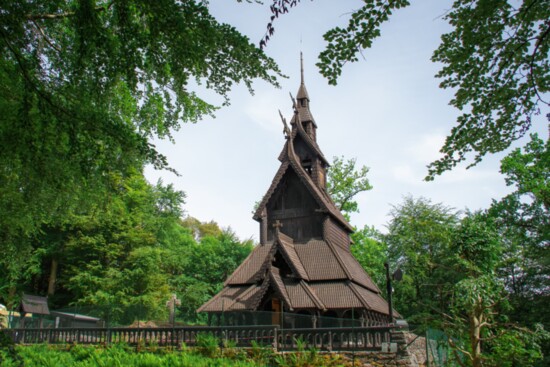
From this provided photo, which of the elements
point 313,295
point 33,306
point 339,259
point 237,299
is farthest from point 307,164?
point 33,306

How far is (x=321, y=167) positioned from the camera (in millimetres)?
26328

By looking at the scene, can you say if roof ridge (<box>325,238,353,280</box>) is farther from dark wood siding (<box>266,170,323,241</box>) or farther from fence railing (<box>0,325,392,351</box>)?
fence railing (<box>0,325,392,351</box>)

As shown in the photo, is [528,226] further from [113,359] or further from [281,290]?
[113,359]

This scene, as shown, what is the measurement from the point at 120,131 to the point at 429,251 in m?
37.4

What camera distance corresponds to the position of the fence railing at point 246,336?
1352 centimetres

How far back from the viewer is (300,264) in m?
20.0

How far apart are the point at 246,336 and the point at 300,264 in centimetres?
589

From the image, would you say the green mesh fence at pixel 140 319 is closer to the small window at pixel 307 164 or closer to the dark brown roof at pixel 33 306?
the dark brown roof at pixel 33 306

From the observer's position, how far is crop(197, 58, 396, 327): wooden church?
18.0 meters

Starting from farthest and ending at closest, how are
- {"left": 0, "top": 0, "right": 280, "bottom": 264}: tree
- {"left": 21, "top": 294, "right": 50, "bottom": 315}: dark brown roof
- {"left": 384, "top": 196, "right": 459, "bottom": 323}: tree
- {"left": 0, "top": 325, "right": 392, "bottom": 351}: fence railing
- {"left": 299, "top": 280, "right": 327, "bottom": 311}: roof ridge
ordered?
{"left": 384, "top": 196, "right": 459, "bottom": 323}: tree
{"left": 21, "top": 294, "right": 50, "bottom": 315}: dark brown roof
{"left": 299, "top": 280, "right": 327, "bottom": 311}: roof ridge
{"left": 0, "top": 325, "right": 392, "bottom": 351}: fence railing
{"left": 0, "top": 0, "right": 280, "bottom": 264}: tree

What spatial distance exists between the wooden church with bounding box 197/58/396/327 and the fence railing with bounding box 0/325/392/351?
1.10 m

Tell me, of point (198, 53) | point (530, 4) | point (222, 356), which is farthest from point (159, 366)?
point (530, 4)

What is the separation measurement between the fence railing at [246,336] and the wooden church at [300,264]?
1.10 m

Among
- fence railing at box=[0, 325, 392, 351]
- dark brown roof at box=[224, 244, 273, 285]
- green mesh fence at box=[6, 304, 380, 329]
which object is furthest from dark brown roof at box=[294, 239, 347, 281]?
fence railing at box=[0, 325, 392, 351]
